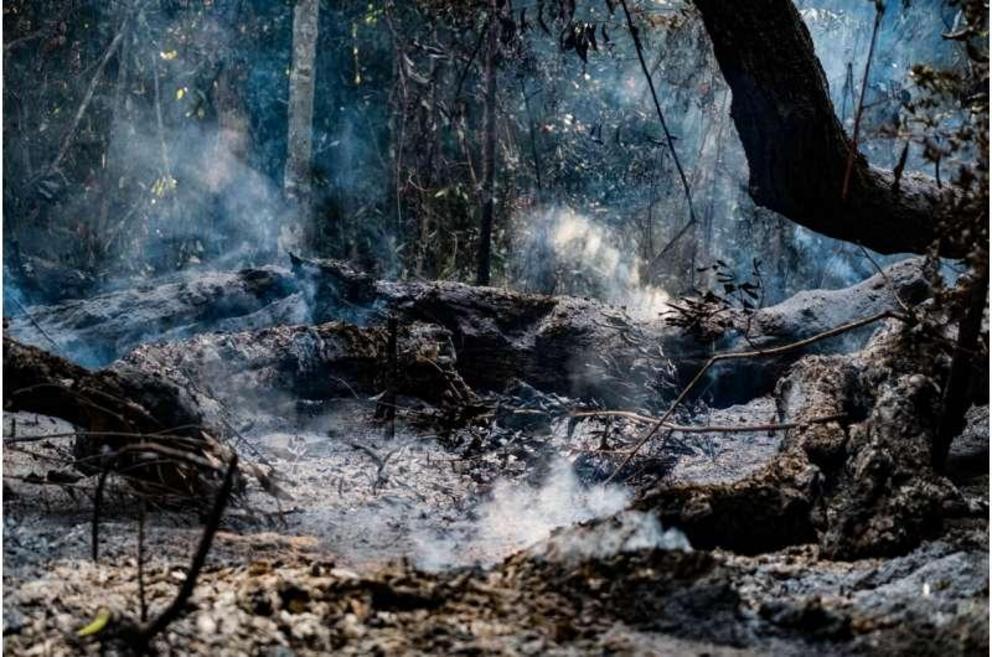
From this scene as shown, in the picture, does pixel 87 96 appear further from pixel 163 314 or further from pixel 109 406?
pixel 109 406

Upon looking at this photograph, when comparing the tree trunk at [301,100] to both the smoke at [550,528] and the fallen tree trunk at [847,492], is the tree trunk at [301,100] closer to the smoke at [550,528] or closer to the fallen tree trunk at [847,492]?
the smoke at [550,528]

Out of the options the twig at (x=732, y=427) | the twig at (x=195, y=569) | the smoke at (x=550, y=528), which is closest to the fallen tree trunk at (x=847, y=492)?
the twig at (x=732, y=427)

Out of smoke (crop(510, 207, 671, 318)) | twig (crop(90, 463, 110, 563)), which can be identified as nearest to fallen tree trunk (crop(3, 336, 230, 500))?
twig (crop(90, 463, 110, 563))

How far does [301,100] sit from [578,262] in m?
4.66

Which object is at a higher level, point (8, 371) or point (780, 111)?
point (780, 111)

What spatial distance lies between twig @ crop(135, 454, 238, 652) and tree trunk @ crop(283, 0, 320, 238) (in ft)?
26.3

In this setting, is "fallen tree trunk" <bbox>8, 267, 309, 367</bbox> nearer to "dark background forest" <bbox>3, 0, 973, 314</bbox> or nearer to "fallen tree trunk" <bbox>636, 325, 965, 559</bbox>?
"dark background forest" <bbox>3, 0, 973, 314</bbox>

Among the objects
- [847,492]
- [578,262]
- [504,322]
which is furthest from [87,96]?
[847,492]

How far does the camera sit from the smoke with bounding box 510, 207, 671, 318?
480 inches

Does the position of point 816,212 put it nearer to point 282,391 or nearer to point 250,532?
point 250,532

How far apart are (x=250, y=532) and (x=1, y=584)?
111cm

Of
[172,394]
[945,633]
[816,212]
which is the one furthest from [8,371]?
[816,212]

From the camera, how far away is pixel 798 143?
4.00 meters

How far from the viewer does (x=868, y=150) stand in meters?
14.2
